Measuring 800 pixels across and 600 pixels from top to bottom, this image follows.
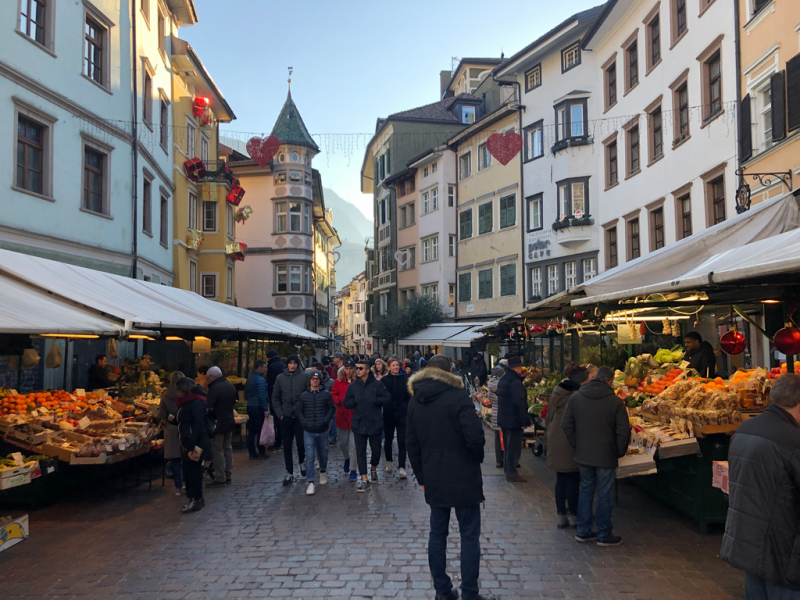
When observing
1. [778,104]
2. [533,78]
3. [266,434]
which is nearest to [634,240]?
[778,104]

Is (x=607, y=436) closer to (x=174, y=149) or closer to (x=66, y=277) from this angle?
(x=66, y=277)

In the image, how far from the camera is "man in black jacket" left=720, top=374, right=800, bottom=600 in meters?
3.83

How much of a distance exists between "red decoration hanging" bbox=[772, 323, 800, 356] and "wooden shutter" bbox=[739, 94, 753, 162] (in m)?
10.2

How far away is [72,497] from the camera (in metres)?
9.28

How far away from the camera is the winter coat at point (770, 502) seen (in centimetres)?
383

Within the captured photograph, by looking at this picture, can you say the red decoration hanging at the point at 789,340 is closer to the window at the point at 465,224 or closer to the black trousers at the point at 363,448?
the black trousers at the point at 363,448

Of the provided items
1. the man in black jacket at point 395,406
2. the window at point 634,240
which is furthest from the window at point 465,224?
the man in black jacket at point 395,406

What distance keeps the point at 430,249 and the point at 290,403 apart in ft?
107

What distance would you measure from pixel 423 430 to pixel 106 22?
1668cm

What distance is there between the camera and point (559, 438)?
7469mm

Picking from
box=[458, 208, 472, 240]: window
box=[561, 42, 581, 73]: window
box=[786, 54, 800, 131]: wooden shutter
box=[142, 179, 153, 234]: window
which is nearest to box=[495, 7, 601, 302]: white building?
box=[561, 42, 581, 73]: window

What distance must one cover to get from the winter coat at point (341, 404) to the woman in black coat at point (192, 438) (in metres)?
2.28

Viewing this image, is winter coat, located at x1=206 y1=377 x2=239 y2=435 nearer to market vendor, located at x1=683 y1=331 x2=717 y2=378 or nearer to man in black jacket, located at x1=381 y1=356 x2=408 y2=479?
man in black jacket, located at x1=381 y1=356 x2=408 y2=479

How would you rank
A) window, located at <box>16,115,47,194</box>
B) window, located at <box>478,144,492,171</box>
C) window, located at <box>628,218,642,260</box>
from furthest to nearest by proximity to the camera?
window, located at <box>478,144,492,171</box> → window, located at <box>628,218,642,260</box> → window, located at <box>16,115,47,194</box>
